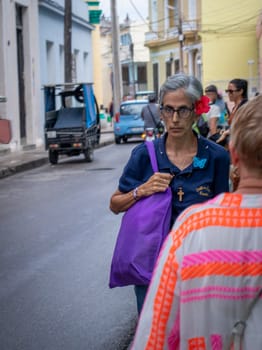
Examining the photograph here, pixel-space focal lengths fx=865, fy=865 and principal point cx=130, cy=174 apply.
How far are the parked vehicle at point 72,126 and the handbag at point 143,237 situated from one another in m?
18.4

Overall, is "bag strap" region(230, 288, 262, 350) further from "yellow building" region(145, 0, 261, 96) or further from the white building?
"yellow building" region(145, 0, 261, 96)

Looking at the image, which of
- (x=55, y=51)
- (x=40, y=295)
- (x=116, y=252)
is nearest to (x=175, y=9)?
(x=55, y=51)

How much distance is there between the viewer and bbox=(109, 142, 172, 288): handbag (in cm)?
374

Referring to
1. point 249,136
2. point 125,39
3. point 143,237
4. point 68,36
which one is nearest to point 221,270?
point 249,136

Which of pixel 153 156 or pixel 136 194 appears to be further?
pixel 153 156

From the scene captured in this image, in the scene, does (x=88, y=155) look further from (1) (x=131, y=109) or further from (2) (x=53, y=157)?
(1) (x=131, y=109)

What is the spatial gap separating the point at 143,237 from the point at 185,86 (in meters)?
0.79

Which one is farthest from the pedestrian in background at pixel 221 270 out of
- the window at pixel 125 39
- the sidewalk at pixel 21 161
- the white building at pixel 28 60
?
the window at pixel 125 39

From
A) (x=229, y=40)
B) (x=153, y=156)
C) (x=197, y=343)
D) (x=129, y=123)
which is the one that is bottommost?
(x=129, y=123)

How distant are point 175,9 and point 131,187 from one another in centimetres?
5048

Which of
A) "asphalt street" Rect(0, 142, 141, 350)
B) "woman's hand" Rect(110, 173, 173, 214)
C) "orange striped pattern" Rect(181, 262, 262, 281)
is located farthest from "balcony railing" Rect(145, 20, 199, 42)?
"orange striped pattern" Rect(181, 262, 262, 281)

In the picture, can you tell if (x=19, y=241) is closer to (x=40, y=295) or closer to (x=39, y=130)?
(x=40, y=295)

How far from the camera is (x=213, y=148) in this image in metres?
4.11

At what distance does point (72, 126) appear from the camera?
22547 mm
